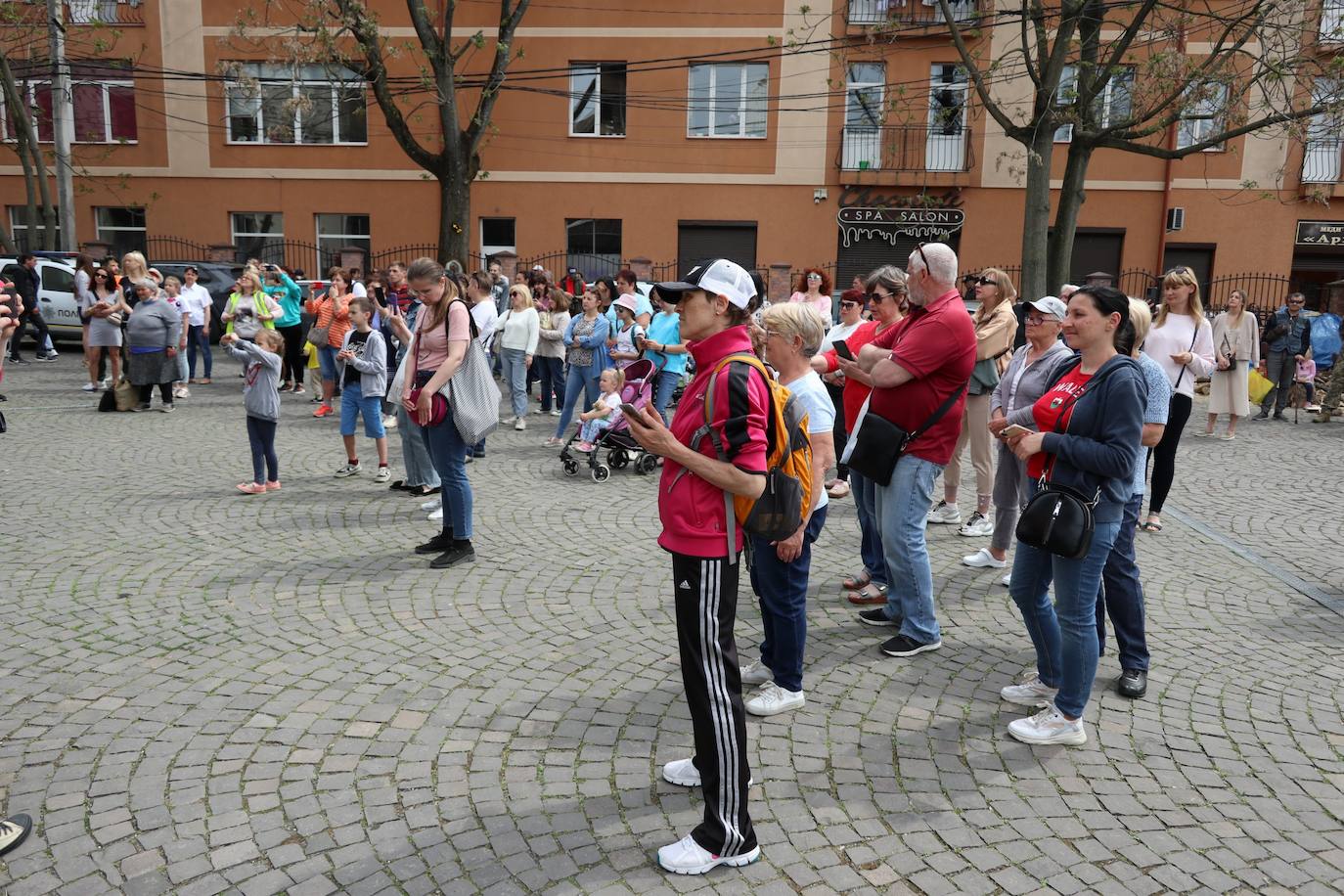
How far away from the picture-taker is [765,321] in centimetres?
457

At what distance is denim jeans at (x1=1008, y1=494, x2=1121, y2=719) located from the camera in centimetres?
409

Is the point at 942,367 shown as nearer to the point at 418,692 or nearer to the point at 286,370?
the point at 418,692

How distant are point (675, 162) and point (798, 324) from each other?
23.2m

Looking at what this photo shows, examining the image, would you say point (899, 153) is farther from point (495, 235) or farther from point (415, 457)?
point (415, 457)

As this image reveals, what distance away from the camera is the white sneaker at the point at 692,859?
3.30 metres

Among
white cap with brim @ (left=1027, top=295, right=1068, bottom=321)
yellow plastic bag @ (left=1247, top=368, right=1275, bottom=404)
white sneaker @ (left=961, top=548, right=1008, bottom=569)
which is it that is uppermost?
white cap with brim @ (left=1027, top=295, right=1068, bottom=321)

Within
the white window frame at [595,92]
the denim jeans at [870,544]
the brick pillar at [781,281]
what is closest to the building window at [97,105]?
the white window frame at [595,92]

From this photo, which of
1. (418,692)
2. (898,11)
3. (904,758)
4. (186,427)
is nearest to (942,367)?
(904,758)

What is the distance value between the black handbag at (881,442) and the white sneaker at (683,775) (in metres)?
1.78

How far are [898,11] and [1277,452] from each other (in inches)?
698

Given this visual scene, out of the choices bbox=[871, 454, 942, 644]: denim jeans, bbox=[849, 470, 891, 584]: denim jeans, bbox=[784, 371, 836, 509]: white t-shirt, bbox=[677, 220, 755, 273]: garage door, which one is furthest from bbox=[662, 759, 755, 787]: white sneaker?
bbox=[677, 220, 755, 273]: garage door

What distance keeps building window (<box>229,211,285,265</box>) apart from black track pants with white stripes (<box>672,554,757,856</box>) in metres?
26.8

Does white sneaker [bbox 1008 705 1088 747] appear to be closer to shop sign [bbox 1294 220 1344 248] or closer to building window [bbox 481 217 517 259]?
building window [bbox 481 217 517 259]

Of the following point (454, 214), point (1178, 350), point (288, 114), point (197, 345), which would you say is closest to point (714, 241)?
point (454, 214)
